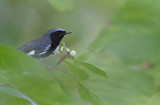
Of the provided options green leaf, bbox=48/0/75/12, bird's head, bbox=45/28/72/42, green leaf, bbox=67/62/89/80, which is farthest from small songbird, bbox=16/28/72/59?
green leaf, bbox=67/62/89/80

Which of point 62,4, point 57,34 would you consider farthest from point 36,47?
point 62,4

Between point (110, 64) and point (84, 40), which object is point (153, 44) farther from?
point (84, 40)

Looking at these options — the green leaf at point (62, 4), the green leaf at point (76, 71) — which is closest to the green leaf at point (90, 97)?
the green leaf at point (76, 71)

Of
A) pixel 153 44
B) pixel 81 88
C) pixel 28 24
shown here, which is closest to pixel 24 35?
pixel 28 24

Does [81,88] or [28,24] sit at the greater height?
[28,24]

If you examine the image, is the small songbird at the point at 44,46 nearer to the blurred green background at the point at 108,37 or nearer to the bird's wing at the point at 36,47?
the bird's wing at the point at 36,47

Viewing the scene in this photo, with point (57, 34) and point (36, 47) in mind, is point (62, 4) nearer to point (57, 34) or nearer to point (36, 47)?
point (57, 34)
